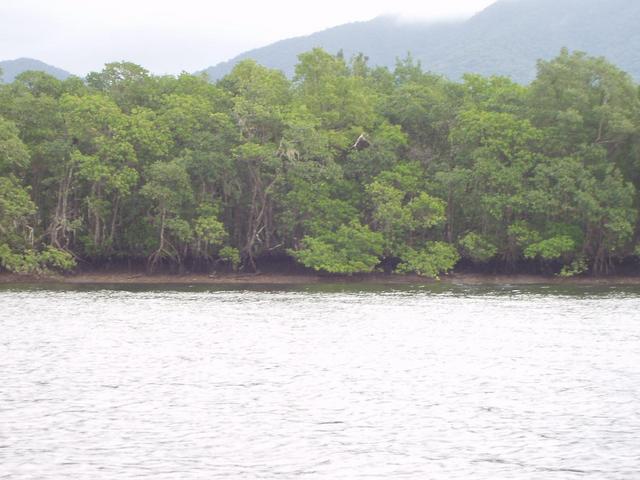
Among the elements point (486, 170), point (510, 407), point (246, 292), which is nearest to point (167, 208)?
point (246, 292)

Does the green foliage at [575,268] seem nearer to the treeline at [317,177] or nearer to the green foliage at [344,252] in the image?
the treeline at [317,177]

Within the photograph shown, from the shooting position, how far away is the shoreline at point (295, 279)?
63.6 meters

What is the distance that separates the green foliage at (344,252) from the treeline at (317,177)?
0.14 m

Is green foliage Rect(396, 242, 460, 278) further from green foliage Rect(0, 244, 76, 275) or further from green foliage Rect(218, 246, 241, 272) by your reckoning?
green foliage Rect(0, 244, 76, 275)

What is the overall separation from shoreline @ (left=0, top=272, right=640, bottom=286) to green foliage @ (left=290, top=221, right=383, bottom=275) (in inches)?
65.8

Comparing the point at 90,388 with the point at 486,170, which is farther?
the point at 486,170

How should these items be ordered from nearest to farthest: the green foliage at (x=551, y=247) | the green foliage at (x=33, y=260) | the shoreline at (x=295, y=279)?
the green foliage at (x=33, y=260), the green foliage at (x=551, y=247), the shoreline at (x=295, y=279)

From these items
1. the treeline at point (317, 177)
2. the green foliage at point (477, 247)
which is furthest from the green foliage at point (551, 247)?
the green foliage at point (477, 247)

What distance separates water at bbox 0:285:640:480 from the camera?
16.0 metres

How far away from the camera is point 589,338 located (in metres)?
32.0

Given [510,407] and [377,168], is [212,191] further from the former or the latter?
[510,407]

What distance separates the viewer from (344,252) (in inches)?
2518

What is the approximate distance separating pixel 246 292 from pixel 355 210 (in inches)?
563

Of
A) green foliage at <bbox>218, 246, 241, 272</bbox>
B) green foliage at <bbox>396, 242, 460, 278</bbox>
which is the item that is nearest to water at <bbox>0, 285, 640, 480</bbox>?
green foliage at <bbox>396, 242, 460, 278</bbox>
